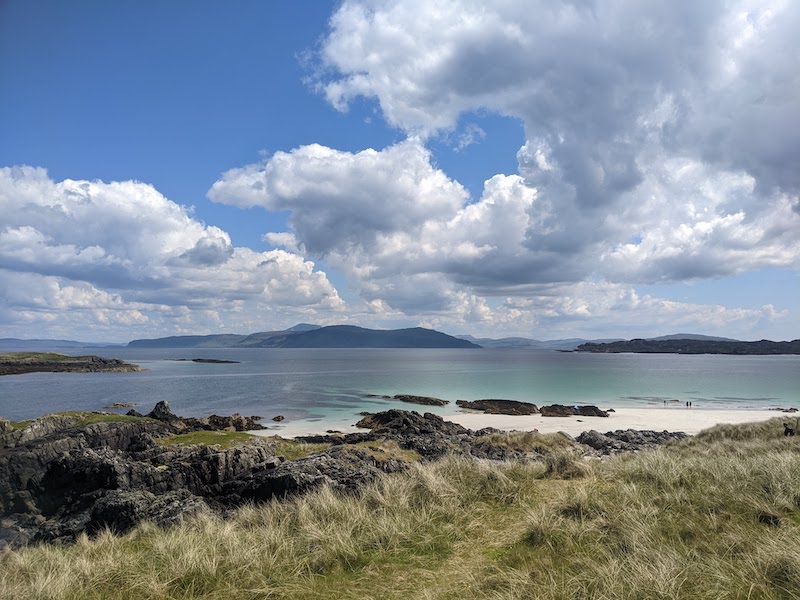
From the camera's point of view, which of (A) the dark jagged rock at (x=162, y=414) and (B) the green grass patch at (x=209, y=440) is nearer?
(B) the green grass patch at (x=209, y=440)

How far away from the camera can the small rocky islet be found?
1400 centimetres

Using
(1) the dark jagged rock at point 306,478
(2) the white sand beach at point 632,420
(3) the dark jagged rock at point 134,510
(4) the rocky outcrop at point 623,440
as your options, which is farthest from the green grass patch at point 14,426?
(4) the rocky outcrop at point 623,440

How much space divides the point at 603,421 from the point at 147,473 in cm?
4791

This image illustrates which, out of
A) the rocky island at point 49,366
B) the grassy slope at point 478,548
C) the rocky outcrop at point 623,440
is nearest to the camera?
the grassy slope at point 478,548

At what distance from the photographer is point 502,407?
2532 inches

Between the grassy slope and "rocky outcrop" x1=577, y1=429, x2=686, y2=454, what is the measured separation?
2099 centimetres

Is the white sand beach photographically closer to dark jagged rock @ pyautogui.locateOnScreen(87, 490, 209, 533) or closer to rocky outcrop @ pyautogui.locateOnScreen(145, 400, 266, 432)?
rocky outcrop @ pyautogui.locateOnScreen(145, 400, 266, 432)

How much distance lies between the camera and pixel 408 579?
7.03 metres

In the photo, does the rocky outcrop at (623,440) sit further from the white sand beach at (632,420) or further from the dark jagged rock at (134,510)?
the dark jagged rock at (134,510)

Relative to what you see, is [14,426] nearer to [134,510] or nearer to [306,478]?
[134,510]

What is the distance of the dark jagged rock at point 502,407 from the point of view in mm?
61688

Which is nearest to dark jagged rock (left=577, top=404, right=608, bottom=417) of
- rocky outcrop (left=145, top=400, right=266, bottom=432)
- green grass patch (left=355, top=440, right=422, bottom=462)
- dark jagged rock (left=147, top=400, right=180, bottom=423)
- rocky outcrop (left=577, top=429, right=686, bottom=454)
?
rocky outcrop (left=577, top=429, right=686, bottom=454)

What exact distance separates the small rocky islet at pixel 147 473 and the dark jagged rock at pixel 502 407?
27184mm

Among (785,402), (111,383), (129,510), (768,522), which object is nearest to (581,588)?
(768,522)
